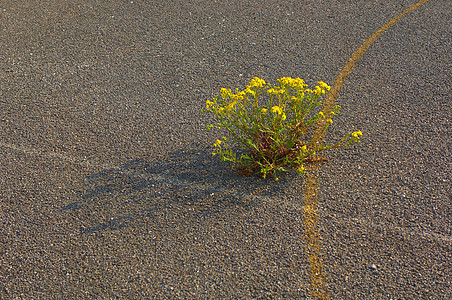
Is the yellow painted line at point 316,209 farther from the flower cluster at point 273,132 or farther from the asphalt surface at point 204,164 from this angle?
the flower cluster at point 273,132

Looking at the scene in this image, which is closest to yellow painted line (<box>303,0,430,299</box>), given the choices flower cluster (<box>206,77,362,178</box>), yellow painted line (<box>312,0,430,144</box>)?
yellow painted line (<box>312,0,430,144</box>)

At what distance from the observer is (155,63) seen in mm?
5969

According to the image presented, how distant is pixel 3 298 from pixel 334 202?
9.37 ft

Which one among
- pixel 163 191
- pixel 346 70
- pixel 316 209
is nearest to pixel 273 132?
pixel 316 209

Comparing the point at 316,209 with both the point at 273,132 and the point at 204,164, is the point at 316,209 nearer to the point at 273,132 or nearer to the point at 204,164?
the point at 273,132

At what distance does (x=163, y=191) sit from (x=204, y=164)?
53cm

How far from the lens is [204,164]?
4441 mm

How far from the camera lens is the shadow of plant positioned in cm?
396

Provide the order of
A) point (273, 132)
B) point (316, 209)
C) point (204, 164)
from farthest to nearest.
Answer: point (204, 164), point (273, 132), point (316, 209)

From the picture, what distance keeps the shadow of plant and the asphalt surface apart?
0.01 m

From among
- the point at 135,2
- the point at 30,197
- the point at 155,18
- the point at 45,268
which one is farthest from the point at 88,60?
the point at 45,268

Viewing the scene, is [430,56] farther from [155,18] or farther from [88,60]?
[88,60]

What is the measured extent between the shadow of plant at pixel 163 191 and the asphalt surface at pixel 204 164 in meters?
0.01

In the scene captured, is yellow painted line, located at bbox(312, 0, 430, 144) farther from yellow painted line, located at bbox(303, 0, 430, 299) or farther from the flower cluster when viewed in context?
the flower cluster
